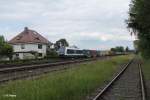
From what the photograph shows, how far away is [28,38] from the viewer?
4392 inches

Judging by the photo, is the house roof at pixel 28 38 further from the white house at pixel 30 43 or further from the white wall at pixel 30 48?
the white wall at pixel 30 48

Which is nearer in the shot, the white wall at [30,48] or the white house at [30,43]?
the white wall at [30,48]

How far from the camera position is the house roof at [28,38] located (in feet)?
362

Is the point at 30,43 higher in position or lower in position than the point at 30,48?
higher

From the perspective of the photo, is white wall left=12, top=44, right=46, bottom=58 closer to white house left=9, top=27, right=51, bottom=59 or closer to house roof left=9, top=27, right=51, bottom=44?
white house left=9, top=27, right=51, bottom=59

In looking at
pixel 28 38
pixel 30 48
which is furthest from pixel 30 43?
pixel 28 38

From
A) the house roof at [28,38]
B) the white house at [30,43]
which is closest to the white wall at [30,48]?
the white house at [30,43]

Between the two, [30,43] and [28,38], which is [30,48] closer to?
[30,43]

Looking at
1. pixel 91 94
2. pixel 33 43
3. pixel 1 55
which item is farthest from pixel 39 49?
pixel 91 94

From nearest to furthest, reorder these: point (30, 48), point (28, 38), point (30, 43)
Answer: point (30, 48) → point (30, 43) → point (28, 38)

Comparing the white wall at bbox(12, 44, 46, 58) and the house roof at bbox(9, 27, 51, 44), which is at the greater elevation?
the house roof at bbox(9, 27, 51, 44)

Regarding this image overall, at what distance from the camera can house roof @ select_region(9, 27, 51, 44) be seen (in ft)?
362

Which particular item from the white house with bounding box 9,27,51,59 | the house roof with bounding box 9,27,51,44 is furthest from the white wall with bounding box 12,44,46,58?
the house roof with bounding box 9,27,51,44

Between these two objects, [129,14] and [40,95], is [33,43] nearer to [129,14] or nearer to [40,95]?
[129,14]
